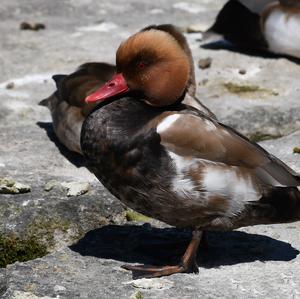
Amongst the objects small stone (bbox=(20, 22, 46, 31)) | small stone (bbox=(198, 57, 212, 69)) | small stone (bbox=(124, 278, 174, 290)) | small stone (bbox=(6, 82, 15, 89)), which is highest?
small stone (bbox=(124, 278, 174, 290))

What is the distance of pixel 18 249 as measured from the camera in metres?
4.59

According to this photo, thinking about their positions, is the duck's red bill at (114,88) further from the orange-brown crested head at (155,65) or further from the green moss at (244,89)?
the green moss at (244,89)

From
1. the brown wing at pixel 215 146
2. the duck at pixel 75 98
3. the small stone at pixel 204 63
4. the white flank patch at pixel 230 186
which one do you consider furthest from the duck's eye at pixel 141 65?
the small stone at pixel 204 63

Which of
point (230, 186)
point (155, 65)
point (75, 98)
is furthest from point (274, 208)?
point (75, 98)

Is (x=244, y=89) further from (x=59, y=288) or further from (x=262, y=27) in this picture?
(x=59, y=288)

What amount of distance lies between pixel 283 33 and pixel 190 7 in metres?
1.51

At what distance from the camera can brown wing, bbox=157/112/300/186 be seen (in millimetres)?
4141

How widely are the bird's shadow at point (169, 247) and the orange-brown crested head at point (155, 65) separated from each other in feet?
2.45

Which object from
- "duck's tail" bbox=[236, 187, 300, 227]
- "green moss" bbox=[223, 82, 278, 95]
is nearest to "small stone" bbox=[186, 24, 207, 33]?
"green moss" bbox=[223, 82, 278, 95]

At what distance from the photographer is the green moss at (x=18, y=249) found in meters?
4.58

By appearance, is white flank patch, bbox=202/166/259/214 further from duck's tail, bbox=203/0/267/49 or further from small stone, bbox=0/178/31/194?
duck's tail, bbox=203/0/267/49

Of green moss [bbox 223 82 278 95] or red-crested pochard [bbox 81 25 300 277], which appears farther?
green moss [bbox 223 82 278 95]

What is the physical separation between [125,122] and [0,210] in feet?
3.09

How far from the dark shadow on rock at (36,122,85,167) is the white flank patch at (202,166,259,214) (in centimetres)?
175
